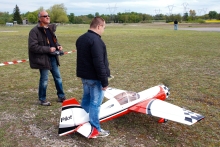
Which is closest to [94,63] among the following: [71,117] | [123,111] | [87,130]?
[71,117]

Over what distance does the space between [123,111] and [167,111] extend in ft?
3.04

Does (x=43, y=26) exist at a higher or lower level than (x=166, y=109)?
higher

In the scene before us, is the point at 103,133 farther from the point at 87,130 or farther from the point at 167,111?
the point at 167,111

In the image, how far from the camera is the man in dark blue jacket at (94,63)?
382cm

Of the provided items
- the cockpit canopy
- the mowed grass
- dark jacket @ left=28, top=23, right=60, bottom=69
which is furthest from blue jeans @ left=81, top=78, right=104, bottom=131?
dark jacket @ left=28, top=23, right=60, bottom=69

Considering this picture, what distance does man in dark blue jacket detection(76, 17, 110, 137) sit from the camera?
12.5 feet

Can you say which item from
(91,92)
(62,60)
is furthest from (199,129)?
(62,60)

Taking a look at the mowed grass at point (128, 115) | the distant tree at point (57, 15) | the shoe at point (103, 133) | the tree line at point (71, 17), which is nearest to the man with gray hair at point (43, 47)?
the mowed grass at point (128, 115)

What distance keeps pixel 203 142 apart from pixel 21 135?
3.52 m

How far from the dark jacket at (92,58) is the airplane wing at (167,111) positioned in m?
1.32

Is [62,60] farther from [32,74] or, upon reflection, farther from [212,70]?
[212,70]

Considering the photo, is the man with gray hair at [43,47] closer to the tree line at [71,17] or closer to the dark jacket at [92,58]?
the dark jacket at [92,58]

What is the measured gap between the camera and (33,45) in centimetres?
517

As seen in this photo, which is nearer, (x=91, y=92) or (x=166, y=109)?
(x=91, y=92)
